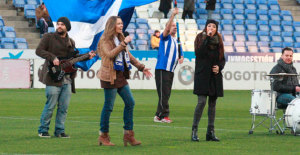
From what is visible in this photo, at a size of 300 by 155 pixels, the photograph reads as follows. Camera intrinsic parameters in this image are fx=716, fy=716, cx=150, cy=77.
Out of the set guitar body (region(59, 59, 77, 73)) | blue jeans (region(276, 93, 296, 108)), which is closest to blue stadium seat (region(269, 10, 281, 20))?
blue jeans (region(276, 93, 296, 108))

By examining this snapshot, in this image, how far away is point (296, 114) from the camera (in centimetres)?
1177

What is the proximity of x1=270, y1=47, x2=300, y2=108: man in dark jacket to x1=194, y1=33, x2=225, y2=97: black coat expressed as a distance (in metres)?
1.97

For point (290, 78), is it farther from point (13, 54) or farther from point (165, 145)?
point (13, 54)

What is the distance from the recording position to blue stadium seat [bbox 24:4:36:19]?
32969 millimetres

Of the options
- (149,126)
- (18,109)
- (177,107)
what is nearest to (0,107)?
(18,109)

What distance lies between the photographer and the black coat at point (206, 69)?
35.2 ft

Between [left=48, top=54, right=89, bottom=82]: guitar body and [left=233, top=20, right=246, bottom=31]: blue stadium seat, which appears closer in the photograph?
[left=48, top=54, right=89, bottom=82]: guitar body

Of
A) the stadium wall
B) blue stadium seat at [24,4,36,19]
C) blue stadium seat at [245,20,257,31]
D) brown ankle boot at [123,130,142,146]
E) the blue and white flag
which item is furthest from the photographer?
blue stadium seat at [245,20,257,31]

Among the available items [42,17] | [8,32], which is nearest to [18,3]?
[42,17]

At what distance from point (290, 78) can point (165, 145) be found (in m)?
3.40

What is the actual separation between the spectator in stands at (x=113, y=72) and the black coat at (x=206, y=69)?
3.74ft

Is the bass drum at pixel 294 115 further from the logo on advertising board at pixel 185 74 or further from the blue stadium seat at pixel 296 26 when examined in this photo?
the blue stadium seat at pixel 296 26

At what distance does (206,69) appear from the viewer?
1076cm

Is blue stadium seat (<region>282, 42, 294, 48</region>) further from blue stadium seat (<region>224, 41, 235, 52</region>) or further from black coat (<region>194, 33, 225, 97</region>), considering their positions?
black coat (<region>194, 33, 225, 97</region>)
